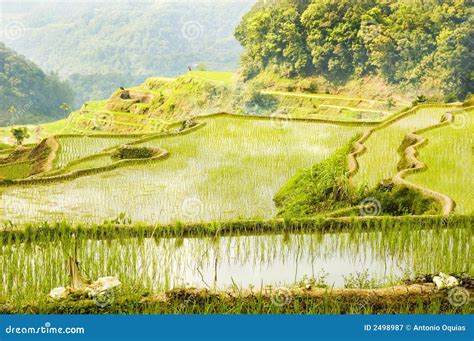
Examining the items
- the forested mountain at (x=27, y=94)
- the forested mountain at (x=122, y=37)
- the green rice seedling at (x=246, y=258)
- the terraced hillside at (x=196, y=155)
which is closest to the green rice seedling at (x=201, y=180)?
the terraced hillside at (x=196, y=155)

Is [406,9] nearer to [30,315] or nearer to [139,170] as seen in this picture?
[139,170]

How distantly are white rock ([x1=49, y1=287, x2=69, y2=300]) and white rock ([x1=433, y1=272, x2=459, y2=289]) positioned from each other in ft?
8.92

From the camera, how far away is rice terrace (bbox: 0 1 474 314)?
24.1ft

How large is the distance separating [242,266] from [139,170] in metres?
1.09

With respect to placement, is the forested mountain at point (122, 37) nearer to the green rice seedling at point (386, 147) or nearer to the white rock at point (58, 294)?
the green rice seedling at point (386, 147)

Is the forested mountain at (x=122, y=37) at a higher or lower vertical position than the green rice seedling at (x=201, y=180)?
higher

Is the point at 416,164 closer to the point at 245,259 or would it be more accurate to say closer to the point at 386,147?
the point at 386,147

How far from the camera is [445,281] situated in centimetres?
739

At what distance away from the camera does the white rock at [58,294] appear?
7.23 metres

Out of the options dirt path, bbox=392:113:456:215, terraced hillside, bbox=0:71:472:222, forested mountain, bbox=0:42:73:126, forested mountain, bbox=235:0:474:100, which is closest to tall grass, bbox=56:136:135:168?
terraced hillside, bbox=0:71:472:222

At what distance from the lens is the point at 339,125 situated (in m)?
8.34

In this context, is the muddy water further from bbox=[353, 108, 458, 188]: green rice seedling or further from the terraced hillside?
bbox=[353, 108, 458, 188]: green rice seedling

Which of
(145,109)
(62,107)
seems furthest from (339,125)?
(62,107)

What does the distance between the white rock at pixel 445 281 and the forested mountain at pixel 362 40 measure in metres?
1.77
